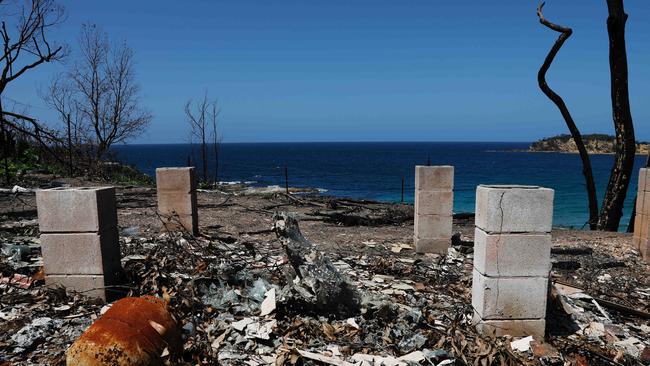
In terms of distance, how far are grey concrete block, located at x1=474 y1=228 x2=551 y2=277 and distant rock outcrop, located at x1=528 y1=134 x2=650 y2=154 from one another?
88.3 m

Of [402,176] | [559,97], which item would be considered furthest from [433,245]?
[402,176]

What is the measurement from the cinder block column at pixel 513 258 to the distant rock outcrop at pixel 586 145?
290 feet

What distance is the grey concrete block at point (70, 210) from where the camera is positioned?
538 cm

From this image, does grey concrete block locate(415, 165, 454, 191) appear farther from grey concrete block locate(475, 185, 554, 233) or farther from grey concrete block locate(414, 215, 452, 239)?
grey concrete block locate(475, 185, 554, 233)

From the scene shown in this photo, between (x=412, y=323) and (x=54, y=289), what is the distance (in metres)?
4.35

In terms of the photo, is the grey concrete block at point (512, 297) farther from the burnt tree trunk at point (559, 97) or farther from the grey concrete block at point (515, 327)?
the burnt tree trunk at point (559, 97)

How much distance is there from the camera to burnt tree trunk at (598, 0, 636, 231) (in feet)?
44.2

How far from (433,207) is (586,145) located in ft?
380

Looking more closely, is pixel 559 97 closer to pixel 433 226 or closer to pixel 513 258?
pixel 433 226

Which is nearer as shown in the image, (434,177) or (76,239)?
(76,239)

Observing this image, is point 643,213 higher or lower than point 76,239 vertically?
lower

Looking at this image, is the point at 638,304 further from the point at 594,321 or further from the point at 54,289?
the point at 54,289

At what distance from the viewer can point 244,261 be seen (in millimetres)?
7125

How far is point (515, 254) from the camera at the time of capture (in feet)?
16.5
